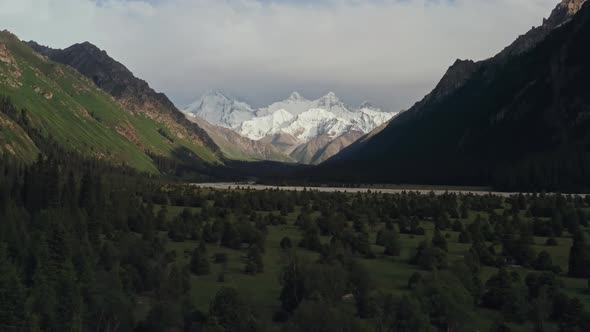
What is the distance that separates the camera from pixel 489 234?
110250mm

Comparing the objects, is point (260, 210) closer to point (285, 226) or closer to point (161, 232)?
point (285, 226)

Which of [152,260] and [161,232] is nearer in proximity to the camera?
[152,260]

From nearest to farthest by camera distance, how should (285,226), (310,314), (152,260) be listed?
(310,314) < (152,260) < (285,226)

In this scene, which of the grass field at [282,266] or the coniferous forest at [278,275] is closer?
the coniferous forest at [278,275]

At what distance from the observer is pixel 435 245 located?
3910 inches

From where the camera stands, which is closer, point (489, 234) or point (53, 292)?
point (53, 292)

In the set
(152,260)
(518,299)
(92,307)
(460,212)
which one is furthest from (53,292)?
(460,212)

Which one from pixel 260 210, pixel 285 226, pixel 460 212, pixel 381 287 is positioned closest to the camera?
pixel 381 287

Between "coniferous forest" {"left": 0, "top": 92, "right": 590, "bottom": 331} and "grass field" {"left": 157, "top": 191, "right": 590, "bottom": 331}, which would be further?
"grass field" {"left": 157, "top": 191, "right": 590, "bottom": 331}

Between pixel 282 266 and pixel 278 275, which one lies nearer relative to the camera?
pixel 278 275

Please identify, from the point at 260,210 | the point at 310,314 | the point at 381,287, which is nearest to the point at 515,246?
the point at 381,287

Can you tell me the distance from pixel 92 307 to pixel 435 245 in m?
60.6

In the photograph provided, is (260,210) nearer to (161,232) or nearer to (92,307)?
(161,232)

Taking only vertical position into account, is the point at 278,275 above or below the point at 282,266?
below
